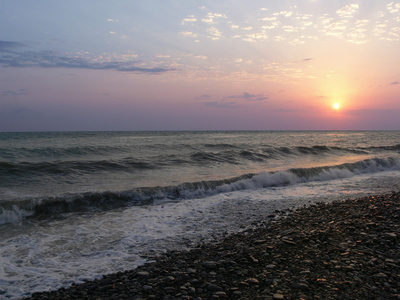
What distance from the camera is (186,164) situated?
2028 centimetres

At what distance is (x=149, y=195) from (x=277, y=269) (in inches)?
307

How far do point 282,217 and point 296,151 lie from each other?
910 inches

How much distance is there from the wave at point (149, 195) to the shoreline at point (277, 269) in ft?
17.7

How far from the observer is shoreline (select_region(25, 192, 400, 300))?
4.02 m

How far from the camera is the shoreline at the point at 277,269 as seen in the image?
13.2 ft

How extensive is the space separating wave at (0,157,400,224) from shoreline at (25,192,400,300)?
5408mm

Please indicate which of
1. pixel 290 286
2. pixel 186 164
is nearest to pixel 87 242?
pixel 290 286

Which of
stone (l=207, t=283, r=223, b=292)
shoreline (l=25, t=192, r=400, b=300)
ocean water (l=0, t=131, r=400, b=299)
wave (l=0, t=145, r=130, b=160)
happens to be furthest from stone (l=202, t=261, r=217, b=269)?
wave (l=0, t=145, r=130, b=160)

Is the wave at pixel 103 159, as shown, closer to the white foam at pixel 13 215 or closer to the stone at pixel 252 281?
the white foam at pixel 13 215

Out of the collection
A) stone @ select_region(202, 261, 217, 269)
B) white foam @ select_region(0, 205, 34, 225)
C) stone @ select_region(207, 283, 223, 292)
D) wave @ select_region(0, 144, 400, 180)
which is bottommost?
white foam @ select_region(0, 205, 34, 225)

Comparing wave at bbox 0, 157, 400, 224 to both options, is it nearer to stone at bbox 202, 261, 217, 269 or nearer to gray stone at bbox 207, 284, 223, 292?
stone at bbox 202, 261, 217, 269

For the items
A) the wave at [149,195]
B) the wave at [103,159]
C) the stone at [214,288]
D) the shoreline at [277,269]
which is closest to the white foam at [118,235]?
the shoreline at [277,269]

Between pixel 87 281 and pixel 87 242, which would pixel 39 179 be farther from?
pixel 87 281

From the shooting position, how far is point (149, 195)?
1173 cm
